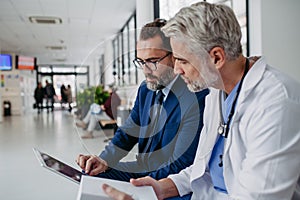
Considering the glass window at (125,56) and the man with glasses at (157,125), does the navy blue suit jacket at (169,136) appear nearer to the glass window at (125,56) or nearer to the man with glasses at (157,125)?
the man with glasses at (157,125)

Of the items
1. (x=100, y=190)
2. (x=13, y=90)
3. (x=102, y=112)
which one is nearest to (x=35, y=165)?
(x=102, y=112)

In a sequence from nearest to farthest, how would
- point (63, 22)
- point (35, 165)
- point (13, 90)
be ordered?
point (35, 165), point (63, 22), point (13, 90)

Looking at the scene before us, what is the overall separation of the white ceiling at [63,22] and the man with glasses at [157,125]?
535cm

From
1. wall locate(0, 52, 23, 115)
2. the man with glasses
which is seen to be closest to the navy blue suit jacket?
the man with glasses

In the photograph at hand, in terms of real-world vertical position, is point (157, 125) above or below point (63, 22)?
below

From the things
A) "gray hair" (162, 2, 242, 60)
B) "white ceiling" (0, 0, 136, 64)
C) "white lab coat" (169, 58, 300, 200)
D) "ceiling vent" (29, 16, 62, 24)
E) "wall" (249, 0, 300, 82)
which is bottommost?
"white lab coat" (169, 58, 300, 200)

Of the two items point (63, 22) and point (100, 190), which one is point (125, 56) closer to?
point (100, 190)

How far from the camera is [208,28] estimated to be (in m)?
0.95

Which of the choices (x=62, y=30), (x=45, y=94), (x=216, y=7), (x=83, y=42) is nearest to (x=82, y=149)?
(x=216, y=7)

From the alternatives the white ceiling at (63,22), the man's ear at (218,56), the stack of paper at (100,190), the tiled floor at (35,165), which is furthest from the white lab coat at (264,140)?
the white ceiling at (63,22)

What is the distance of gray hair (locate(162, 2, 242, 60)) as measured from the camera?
3.13 ft

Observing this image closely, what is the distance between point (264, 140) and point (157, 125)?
0.73 m

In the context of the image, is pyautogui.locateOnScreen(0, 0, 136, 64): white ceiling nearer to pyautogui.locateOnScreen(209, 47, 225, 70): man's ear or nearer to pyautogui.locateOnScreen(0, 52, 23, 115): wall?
pyautogui.locateOnScreen(0, 52, 23, 115): wall

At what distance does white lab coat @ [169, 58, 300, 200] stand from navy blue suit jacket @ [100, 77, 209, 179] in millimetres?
370
